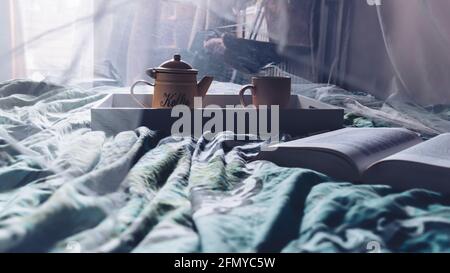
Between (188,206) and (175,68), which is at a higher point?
(175,68)

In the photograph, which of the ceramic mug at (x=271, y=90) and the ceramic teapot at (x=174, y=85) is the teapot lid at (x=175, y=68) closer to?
the ceramic teapot at (x=174, y=85)

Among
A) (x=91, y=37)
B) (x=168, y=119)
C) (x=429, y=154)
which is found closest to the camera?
(x=429, y=154)

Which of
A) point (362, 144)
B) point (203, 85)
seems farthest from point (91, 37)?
point (362, 144)

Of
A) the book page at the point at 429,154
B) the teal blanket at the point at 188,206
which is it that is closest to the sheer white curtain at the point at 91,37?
the teal blanket at the point at 188,206

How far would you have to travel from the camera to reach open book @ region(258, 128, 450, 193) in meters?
0.51

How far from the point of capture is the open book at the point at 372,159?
1.68 feet

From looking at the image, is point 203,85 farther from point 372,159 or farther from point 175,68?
point 372,159

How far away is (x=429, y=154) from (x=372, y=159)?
0.24 feet

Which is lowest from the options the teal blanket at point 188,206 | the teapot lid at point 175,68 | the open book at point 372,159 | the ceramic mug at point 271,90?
the teal blanket at point 188,206

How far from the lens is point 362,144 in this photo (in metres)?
0.59

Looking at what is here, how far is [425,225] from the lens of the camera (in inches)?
15.9

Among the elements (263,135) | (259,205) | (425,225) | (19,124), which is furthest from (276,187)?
(19,124)
